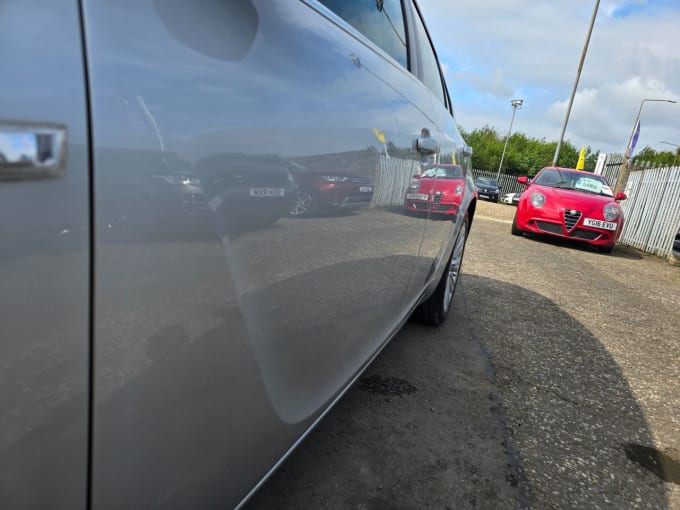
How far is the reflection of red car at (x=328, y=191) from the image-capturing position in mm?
879

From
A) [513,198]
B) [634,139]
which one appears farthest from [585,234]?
[634,139]

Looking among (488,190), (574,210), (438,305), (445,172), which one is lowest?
(488,190)

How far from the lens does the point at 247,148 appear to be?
73 cm

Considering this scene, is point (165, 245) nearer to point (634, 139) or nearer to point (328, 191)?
point (328, 191)

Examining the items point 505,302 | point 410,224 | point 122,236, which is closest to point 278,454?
point 122,236

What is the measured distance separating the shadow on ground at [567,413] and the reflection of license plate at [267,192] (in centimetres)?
138

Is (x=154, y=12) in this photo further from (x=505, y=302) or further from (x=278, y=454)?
(x=505, y=302)

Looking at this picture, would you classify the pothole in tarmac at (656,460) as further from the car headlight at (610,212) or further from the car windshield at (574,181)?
the car windshield at (574,181)

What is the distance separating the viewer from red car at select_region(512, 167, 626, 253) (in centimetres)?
712

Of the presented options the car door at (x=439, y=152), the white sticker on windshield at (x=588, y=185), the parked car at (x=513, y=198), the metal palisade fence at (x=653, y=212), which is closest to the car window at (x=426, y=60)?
the car door at (x=439, y=152)

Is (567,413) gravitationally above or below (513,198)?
below

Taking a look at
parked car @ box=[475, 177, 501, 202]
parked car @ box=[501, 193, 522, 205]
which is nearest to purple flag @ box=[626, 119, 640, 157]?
parked car @ box=[501, 193, 522, 205]

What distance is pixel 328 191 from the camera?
3.18ft

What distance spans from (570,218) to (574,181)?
4.02ft
